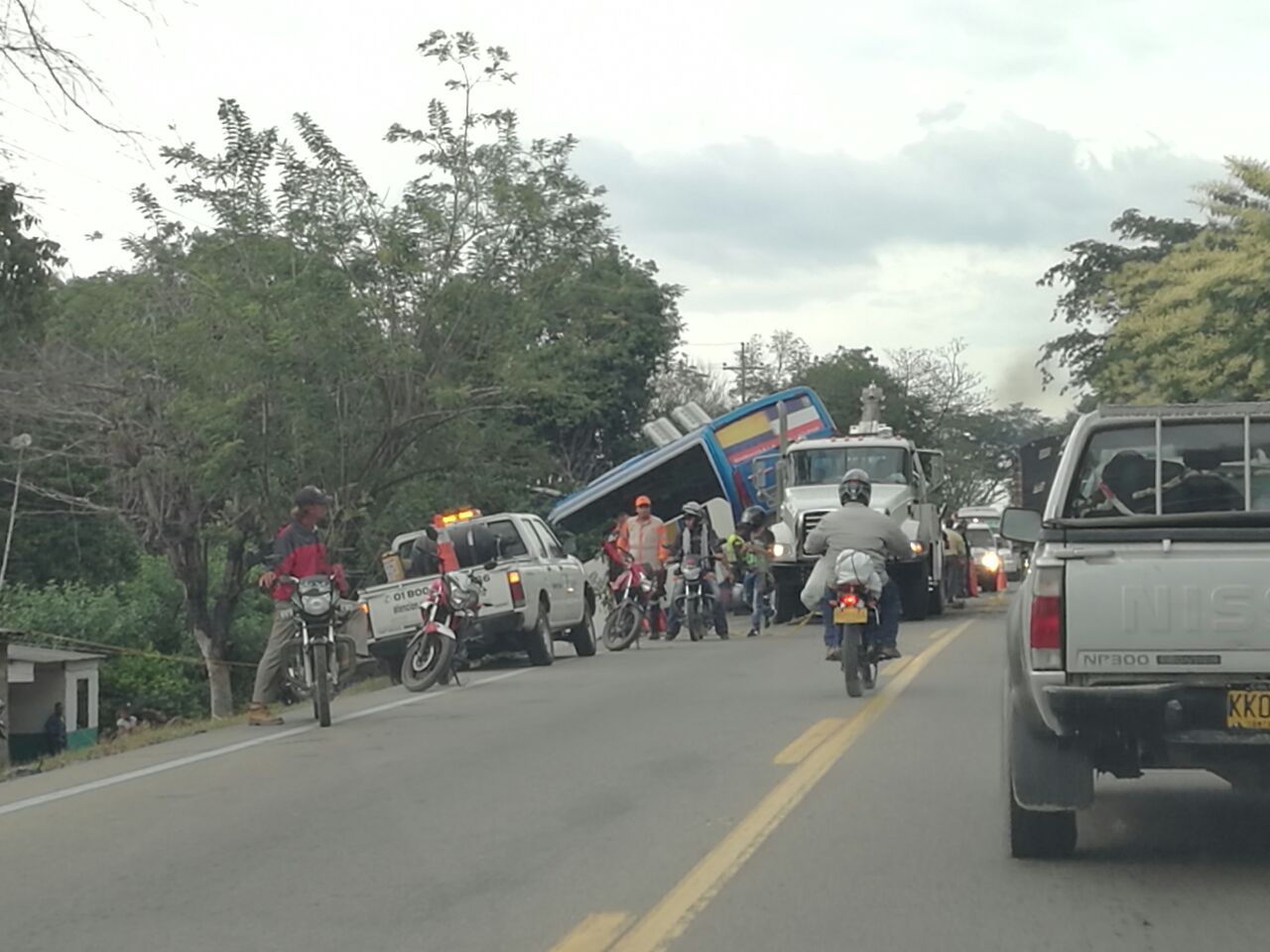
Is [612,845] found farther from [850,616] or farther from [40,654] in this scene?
[40,654]

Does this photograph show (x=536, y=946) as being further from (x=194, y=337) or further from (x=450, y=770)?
(x=194, y=337)

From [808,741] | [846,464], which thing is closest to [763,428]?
[846,464]

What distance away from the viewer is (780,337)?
97625mm

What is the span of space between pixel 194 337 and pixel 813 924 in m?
21.5

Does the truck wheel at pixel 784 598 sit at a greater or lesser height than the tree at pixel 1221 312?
lesser

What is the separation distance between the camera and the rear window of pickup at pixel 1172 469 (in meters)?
8.90

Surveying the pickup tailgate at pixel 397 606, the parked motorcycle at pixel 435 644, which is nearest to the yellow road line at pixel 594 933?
the parked motorcycle at pixel 435 644

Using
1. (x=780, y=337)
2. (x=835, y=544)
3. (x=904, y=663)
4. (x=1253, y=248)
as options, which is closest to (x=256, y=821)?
(x=835, y=544)

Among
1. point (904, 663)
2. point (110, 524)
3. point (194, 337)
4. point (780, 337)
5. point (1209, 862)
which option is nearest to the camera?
point (1209, 862)

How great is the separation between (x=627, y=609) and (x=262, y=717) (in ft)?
32.1

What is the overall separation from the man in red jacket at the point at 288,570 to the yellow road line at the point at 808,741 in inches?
162

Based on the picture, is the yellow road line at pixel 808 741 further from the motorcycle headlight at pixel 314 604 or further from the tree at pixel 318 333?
the tree at pixel 318 333

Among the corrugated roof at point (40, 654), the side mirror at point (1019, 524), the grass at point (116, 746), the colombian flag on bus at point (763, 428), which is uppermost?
the colombian flag on bus at point (763, 428)

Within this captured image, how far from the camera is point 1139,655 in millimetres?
7391
